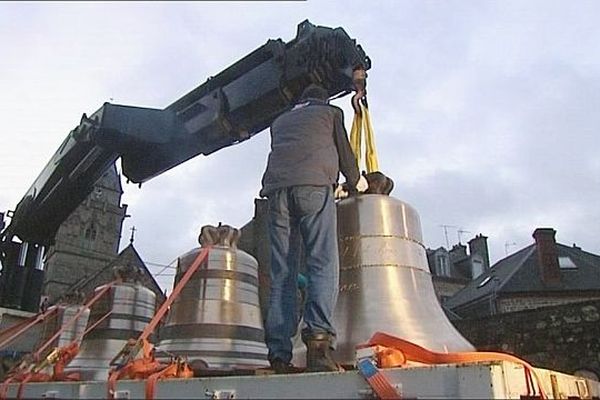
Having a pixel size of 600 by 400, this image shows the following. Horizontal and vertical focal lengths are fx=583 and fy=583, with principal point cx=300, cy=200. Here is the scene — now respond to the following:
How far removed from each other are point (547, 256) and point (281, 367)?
22490mm

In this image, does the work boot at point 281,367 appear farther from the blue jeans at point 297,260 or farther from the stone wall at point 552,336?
the stone wall at point 552,336

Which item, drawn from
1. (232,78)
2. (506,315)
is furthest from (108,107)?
(506,315)

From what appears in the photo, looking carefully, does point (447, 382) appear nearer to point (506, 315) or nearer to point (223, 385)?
point (223, 385)

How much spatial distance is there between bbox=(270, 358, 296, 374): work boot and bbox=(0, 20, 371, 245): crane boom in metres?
1.94

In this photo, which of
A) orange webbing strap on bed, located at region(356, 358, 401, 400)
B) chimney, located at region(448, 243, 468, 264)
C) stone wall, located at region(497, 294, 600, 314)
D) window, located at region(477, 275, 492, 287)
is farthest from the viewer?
chimney, located at region(448, 243, 468, 264)

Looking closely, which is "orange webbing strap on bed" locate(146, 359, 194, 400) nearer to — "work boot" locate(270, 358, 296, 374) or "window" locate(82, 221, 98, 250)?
"work boot" locate(270, 358, 296, 374)

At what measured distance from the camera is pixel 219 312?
399 cm

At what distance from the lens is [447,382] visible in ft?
5.69

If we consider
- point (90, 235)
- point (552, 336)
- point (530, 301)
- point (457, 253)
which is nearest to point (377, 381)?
point (552, 336)

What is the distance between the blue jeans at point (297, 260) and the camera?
245cm

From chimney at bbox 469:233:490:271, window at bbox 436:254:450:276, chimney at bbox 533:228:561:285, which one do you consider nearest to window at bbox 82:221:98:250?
window at bbox 436:254:450:276

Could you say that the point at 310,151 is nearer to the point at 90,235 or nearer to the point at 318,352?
the point at 318,352

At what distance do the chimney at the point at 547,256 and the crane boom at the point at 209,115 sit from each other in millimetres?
19654

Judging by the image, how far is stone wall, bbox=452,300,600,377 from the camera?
1038cm
